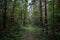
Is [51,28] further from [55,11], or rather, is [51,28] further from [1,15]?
[1,15]

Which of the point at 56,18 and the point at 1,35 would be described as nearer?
the point at 56,18

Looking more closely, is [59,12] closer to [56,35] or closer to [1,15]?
[56,35]

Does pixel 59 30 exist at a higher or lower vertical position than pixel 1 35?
higher

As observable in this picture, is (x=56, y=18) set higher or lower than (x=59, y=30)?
higher

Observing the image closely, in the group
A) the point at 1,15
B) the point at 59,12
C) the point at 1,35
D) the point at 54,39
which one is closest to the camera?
the point at 59,12

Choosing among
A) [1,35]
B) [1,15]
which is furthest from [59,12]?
[1,15]

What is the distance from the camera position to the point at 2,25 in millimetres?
15133

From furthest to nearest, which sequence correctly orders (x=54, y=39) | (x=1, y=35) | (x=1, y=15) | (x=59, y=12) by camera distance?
(x=1, y=15), (x=1, y=35), (x=54, y=39), (x=59, y=12)

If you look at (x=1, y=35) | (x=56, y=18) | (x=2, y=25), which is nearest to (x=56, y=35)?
(x=56, y=18)

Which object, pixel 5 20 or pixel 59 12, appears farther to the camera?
pixel 5 20

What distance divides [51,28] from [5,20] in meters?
6.48

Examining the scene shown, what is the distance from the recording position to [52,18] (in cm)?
1072

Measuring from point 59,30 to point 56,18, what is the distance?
954 millimetres

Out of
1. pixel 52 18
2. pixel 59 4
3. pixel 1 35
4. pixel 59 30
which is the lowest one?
pixel 1 35
